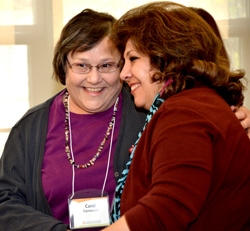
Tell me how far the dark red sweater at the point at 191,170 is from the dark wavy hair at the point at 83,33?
0.81 m

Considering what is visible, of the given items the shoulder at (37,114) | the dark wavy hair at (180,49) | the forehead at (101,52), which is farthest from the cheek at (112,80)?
the dark wavy hair at (180,49)

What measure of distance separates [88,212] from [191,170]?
899 millimetres

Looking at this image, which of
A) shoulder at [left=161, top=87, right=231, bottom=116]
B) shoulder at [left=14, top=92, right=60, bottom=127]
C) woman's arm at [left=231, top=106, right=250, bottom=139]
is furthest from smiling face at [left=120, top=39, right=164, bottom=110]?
shoulder at [left=14, top=92, right=60, bottom=127]

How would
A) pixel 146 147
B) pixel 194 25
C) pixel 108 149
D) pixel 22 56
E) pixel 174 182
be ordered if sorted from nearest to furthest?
pixel 174 182 < pixel 146 147 < pixel 194 25 < pixel 108 149 < pixel 22 56

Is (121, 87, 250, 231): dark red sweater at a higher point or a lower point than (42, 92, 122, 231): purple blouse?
higher

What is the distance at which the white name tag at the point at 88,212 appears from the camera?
177cm

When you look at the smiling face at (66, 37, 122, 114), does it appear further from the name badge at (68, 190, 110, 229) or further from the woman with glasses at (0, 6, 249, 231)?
the name badge at (68, 190, 110, 229)

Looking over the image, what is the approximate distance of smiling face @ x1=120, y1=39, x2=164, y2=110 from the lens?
145 cm

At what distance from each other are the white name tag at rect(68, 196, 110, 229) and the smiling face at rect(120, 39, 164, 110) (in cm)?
55

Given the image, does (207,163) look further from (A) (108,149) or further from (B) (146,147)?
(A) (108,149)

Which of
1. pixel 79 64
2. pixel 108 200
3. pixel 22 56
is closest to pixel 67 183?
pixel 108 200

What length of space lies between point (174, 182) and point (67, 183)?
94 cm

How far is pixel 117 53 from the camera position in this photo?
194 cm

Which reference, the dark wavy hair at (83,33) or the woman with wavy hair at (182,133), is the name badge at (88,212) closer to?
the woman with wavy hair at (182,133)
